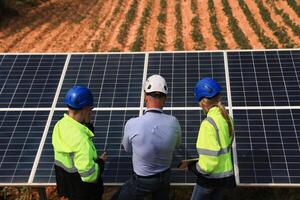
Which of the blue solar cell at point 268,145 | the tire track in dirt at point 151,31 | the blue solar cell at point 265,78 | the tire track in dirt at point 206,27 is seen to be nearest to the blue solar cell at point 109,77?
the blue solar cell at point 265,78

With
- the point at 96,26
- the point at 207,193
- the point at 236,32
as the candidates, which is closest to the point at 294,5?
the point at 236,32

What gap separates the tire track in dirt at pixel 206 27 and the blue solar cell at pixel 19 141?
439 inches

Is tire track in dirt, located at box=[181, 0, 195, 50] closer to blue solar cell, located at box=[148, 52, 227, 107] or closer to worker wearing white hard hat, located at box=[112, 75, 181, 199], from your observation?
blue solar cell, located at box=[148, 52, 227, 107]

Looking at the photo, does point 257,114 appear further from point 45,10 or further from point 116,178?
point 45,10

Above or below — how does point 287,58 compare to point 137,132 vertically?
above

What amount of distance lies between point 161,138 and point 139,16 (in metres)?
18.6

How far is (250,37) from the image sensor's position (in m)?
19.8

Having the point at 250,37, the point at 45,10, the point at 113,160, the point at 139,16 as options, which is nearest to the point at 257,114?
the point at 113,160

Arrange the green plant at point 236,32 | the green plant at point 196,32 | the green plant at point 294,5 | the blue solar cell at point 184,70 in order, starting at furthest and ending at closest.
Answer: the green plant at point 294,5
the green plant at point 196,32
the green plant at point 236,32
the blue solar cell at point 184,70

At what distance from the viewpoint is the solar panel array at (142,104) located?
807 cm

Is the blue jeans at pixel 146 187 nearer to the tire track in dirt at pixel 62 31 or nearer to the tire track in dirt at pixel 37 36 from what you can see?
the tire track in dirt at pixel 62 31

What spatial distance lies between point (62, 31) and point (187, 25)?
6.44m

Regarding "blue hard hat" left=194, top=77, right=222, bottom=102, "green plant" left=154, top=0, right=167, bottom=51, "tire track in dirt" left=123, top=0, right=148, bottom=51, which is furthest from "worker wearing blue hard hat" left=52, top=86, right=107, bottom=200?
"tire track in dirt" left=123, top=0, right=148, bottom=51

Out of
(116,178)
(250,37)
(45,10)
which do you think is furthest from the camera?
(45,10)
